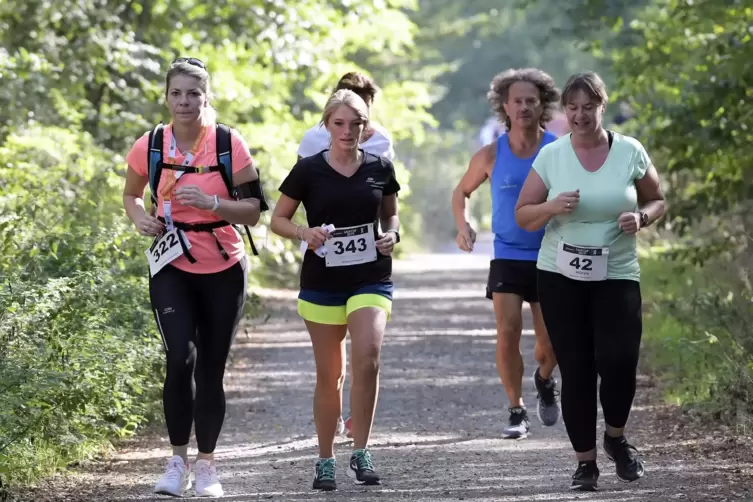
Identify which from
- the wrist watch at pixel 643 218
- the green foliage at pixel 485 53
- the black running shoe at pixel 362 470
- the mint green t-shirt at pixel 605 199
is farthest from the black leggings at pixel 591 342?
the green foliage at pixel 485 53

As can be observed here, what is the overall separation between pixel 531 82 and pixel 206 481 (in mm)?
3210

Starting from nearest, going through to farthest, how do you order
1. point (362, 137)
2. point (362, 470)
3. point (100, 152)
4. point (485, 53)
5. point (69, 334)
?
point (362, 470) < point (69, 334) < point (362, 137) < point (100, 152) < point (485, 53)

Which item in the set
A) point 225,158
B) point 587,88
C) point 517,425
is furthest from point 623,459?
point 225,158

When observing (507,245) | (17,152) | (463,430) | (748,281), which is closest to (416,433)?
(463,430)

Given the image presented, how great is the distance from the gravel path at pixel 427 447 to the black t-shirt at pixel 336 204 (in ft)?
3.32

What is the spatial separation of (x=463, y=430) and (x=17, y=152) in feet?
18.8

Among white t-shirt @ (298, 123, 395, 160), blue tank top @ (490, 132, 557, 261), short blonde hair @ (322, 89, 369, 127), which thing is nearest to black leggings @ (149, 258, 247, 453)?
short blonde hair @ (322, 89, 369, 127)

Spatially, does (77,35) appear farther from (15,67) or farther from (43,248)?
(43,248)

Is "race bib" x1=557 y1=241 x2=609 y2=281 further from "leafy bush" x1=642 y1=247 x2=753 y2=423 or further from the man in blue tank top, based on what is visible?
"leafy bush" x1=642 y1=247 x2=753 y2=423

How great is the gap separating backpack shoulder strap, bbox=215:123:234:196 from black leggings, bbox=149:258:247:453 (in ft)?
1.32

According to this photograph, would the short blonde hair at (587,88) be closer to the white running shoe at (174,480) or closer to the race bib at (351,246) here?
the race bib at (351,246)

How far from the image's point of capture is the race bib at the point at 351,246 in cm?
736

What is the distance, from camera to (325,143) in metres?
8.62

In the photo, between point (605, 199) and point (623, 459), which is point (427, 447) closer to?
point (623, 459)
